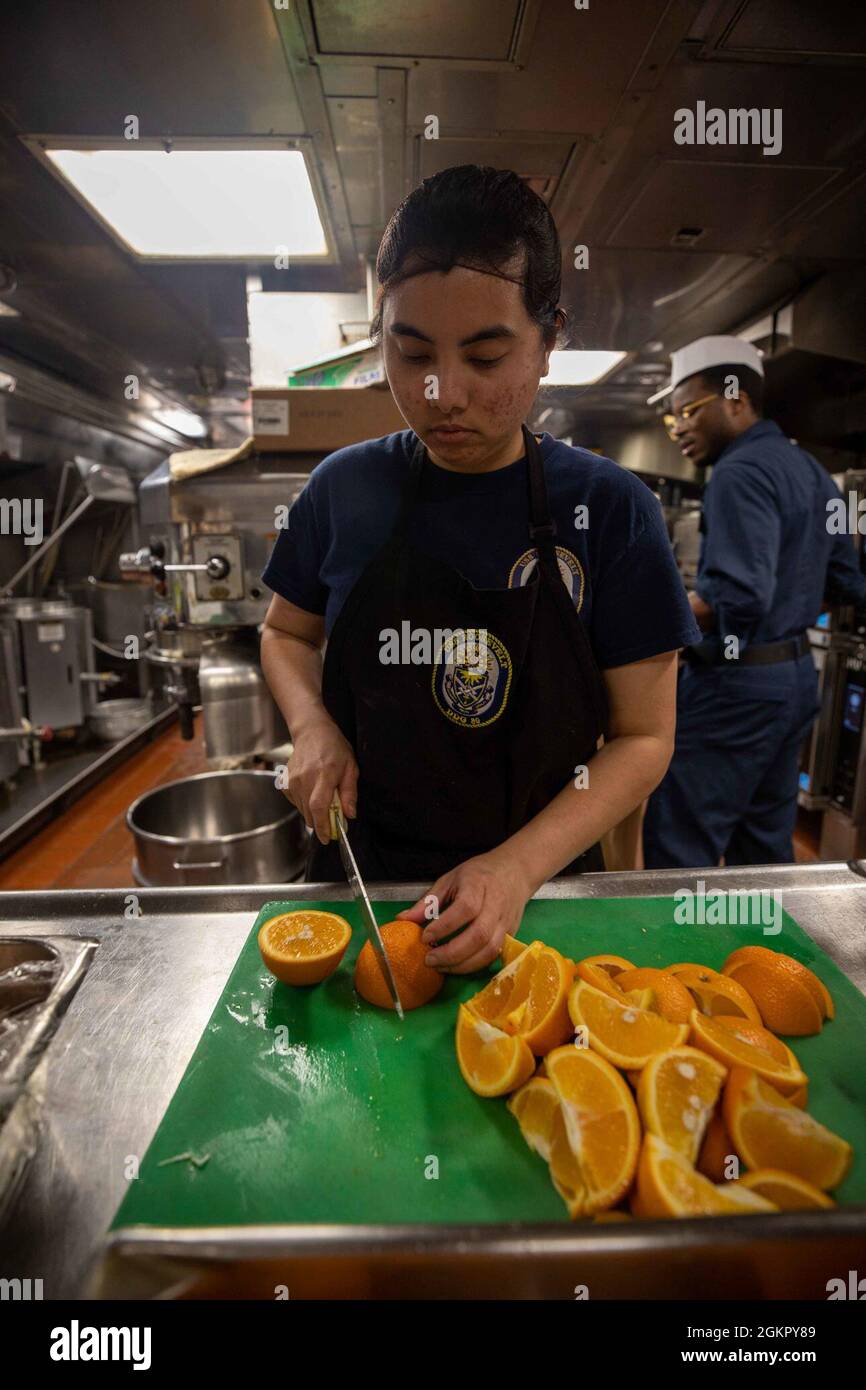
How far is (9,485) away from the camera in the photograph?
592 centimetres

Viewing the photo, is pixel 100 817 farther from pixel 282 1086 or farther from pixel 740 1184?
pixel 740 1184

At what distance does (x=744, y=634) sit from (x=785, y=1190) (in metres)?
2.51

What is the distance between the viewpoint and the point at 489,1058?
97 cm

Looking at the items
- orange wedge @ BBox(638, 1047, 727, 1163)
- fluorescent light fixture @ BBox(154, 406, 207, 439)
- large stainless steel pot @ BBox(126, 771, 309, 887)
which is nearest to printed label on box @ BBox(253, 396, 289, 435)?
large stainless steel pot @ BBox(126, 771, 309, 887)

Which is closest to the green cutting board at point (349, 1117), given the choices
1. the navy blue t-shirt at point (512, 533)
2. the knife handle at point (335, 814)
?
the knife handle at point (335, 814)

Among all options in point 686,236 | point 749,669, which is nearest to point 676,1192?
point 749,669

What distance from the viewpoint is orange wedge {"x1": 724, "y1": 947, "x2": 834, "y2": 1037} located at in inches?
41.6

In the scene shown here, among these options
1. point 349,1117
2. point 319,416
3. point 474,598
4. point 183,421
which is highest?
point 183,421

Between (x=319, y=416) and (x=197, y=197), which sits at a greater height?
(x=197, y=197)

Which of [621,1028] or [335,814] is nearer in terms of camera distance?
[621,1028]

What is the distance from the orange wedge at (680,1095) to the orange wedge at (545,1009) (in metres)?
0.13
